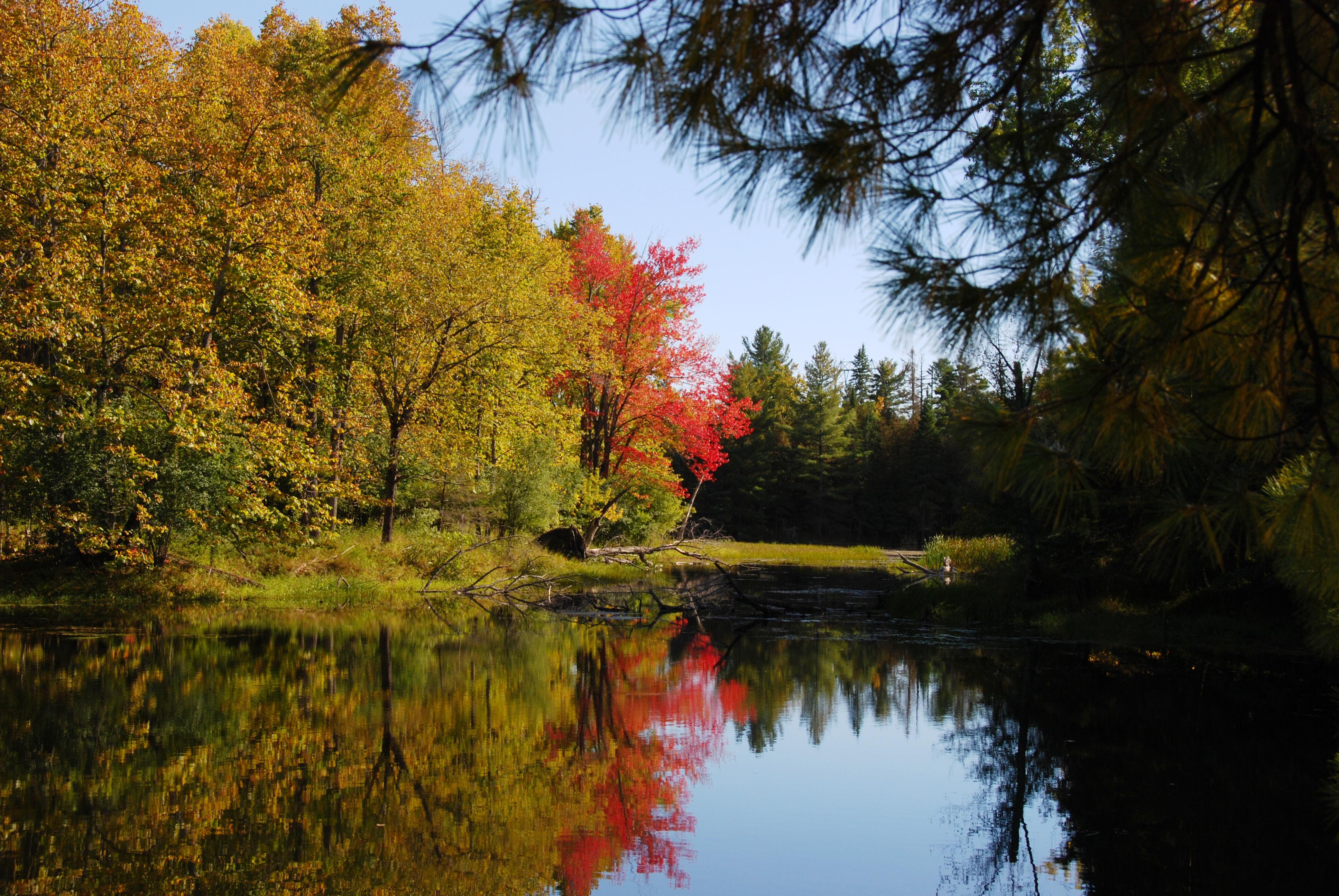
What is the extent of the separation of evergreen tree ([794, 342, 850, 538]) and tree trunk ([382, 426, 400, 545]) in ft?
128

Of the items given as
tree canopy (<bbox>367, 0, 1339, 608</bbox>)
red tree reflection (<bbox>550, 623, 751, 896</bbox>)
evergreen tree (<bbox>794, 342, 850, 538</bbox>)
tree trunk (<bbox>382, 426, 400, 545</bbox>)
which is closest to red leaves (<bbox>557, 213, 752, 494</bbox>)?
tree trunk (<bbox>382, 426, 400, 545</bbox>)

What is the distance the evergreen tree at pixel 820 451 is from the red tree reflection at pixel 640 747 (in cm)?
4500

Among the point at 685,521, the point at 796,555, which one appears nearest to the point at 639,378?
the point at 685,521

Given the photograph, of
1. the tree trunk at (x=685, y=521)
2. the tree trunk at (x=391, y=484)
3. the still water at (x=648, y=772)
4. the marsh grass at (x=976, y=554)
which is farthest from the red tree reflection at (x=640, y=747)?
the tree trunk at (x=685, y=521)

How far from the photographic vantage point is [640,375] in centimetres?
2719

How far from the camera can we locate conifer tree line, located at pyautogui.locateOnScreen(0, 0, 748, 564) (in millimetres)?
14547

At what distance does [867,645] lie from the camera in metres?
13.7

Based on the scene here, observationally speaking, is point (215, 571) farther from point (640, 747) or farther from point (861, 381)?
point (861, 381)

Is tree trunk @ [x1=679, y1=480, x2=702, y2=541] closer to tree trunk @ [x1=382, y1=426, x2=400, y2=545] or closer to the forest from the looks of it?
the forest

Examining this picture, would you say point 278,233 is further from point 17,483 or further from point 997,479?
point 997,479

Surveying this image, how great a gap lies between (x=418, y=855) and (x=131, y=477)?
12059 millimetres

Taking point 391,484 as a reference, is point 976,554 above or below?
below

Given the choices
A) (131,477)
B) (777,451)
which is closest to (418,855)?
(131,477)

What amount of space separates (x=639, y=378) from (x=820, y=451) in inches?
1292
